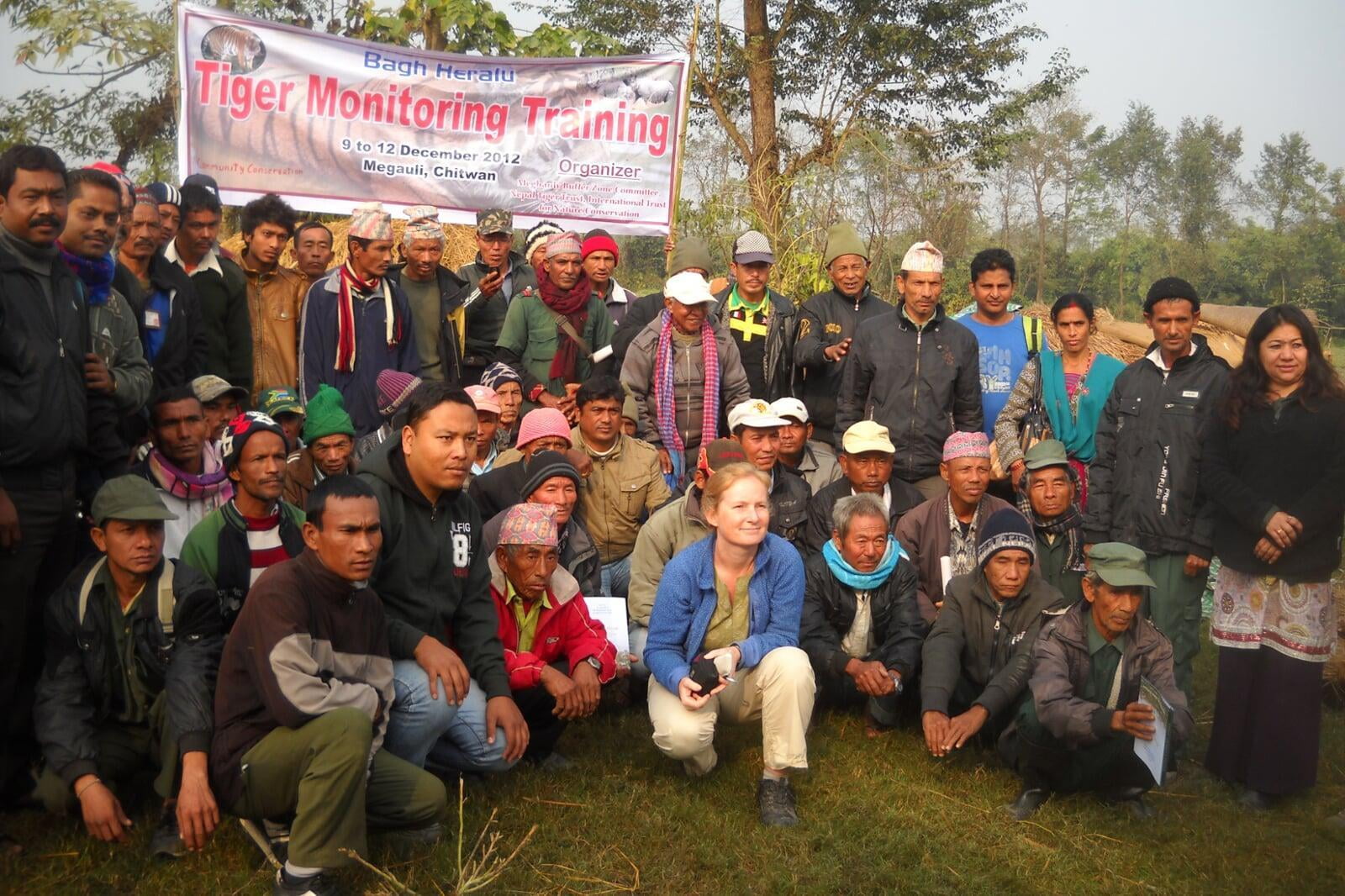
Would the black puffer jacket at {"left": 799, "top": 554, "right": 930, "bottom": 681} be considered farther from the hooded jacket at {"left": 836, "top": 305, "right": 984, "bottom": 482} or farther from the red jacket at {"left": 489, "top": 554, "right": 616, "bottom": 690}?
the red jacket at {"left": 489, "top": 554, "right": 616, "bottom": 690}

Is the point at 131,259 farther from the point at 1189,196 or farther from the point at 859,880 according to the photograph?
the point at 1189,196

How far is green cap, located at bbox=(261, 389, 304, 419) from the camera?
222 inches

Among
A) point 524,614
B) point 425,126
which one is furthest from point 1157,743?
point 425,126

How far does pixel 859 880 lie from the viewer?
4168 millimetres

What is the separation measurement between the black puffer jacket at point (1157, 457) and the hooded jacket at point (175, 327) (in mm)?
4587

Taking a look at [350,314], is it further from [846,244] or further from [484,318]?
[846,244]

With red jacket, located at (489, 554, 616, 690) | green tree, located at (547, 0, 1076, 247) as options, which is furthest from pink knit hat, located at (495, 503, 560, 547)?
green tree, located at (547, 0, 1076, 247)

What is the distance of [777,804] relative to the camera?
4.55 meters

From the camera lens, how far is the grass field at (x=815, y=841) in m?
3.98

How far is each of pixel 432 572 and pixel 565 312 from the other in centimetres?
283

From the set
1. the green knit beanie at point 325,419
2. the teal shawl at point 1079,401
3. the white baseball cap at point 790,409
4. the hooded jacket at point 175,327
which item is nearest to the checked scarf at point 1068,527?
the teal shawl at point 1079,401

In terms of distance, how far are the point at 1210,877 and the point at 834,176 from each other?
7.55 m

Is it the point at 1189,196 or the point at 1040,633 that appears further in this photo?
the point at 1189,196

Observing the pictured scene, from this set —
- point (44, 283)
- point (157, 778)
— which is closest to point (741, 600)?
point (157, 778)
